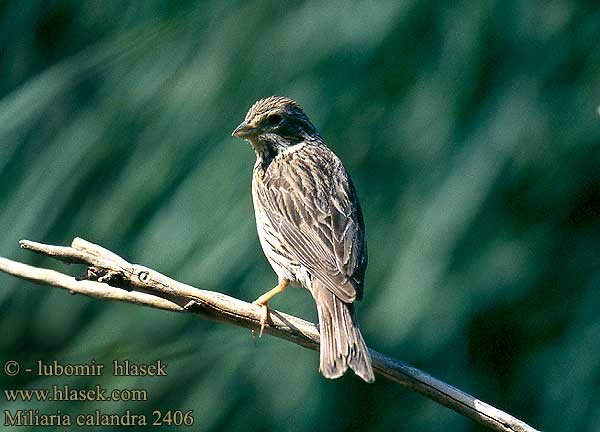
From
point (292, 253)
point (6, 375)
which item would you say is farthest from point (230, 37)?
point (6, 375)

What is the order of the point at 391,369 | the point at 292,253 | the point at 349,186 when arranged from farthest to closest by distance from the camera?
the point at 349,186 → the point at 292,253 → the point at 391,369

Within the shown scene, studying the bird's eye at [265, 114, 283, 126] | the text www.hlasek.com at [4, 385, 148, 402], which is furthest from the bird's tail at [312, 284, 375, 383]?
the text www.hlasek.com at [4, 385, 148, 402]

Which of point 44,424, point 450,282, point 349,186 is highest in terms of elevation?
point 349,186

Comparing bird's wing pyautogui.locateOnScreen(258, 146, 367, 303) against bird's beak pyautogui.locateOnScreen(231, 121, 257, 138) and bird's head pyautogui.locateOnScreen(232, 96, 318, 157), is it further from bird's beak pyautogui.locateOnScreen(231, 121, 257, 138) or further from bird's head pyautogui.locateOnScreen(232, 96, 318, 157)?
bird's beak pyautogui.locateOnScreen(231, 121, 257, 138)

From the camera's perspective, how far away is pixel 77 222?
186 inches

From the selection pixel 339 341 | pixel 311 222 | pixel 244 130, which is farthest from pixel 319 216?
pixel 339 341

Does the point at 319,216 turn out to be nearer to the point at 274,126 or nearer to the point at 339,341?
the point at 274,126

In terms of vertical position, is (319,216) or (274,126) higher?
(274,126)

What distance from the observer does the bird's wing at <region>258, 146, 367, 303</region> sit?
374 cm

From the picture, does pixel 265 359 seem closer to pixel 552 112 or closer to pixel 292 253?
pixel 292 253

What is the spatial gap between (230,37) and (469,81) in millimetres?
1044

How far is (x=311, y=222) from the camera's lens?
13.1ft

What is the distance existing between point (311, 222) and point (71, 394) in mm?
1478

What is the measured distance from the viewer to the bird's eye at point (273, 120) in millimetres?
4296
